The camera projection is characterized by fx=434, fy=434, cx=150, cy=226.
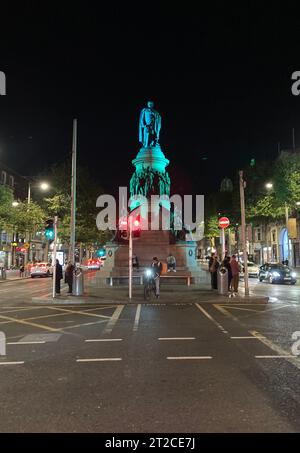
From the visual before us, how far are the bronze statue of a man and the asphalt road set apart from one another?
2484 centimetres

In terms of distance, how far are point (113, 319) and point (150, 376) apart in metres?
6.42

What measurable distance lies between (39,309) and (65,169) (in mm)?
40284

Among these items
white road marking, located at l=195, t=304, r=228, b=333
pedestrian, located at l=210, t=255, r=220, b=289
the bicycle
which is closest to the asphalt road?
white road marking, located at l=195, t=304, r=228, b=333

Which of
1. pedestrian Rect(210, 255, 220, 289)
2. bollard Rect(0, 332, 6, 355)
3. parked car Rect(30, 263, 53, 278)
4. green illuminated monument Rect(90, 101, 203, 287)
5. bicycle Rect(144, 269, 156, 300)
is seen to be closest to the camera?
bollard Rect(0, 332, 6, 355)

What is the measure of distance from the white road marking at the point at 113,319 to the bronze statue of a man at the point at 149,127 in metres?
21.4

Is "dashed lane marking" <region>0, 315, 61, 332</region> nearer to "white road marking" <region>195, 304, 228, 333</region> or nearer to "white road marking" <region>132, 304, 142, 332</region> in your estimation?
"white road marking" <region>132, 304, 142, 332</region>

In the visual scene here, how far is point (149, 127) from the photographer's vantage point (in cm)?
3566

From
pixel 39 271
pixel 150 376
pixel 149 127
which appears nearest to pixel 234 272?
pixel 150 376

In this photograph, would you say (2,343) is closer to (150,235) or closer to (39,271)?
(150,235)

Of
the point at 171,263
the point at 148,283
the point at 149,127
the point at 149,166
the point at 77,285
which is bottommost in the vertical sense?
the point at 77,285

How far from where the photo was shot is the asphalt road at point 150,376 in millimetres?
4691

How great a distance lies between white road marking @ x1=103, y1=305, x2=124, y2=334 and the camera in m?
10.9
